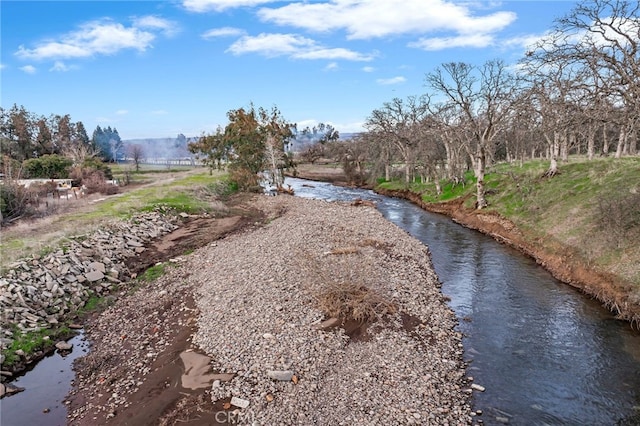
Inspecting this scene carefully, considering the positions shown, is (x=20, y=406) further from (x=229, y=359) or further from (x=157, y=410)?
(x=229, y=359)

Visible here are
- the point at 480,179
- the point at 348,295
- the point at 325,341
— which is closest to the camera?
the point at 325,341

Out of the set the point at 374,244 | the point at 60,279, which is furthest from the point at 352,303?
the point at 60,279

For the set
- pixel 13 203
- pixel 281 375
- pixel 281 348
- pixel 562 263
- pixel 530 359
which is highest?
pixel 13 203

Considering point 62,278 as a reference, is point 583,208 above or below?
above

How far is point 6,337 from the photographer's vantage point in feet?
52.7

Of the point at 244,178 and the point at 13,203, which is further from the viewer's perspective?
the point at 244,178

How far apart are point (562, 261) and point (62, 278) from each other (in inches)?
1106

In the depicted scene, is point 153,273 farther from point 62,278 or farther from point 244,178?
point 244,178

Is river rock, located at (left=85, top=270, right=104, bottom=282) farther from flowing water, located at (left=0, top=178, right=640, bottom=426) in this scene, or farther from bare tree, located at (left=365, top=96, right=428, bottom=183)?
bare tree, located at (left=365, top=96, right=428, bottom=183)

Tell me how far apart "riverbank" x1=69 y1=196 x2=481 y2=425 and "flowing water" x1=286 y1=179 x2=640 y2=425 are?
109 centimetres

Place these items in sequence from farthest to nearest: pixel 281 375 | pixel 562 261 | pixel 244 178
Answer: pixel 244 178 < pixel 562 261 < pixel 281 375

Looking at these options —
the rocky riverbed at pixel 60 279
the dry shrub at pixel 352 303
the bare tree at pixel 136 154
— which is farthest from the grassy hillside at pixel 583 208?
the bare tree at pixel 136 154

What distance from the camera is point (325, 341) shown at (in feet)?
48.4

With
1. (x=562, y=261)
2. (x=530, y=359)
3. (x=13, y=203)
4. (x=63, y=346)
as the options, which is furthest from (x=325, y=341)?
(x=13, y=203)
